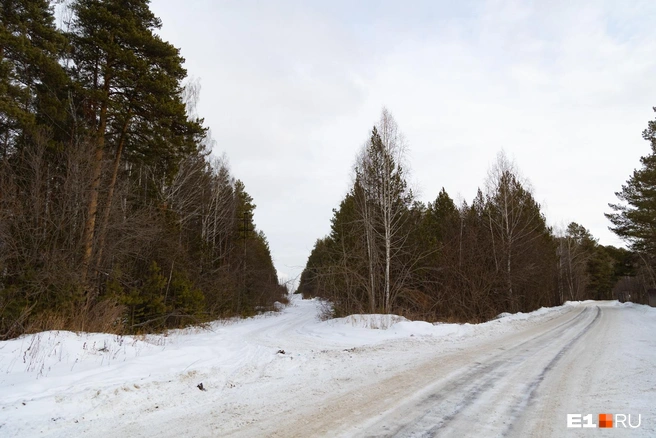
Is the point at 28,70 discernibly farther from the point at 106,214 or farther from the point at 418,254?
the point at 418,254

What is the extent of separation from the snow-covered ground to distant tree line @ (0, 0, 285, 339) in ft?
9.94

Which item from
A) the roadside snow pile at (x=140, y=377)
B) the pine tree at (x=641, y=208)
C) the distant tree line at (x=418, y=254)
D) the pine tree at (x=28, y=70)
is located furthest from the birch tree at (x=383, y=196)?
the pine tree at (x=641, y=208)

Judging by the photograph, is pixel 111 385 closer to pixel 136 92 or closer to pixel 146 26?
pixel 136 92

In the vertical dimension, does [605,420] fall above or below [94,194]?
below

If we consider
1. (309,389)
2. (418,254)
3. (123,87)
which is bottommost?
(309,389)

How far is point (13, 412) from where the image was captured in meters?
4.49

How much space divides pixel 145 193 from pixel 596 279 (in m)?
80.6

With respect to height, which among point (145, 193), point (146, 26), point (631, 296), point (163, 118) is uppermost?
point (146, 26)

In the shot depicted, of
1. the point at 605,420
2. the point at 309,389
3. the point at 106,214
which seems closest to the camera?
the point at 605,420

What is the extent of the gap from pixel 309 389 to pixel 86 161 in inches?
447

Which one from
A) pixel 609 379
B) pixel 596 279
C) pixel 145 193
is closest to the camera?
pixel 609 379

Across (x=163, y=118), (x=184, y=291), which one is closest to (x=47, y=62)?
(x=163, y=118)

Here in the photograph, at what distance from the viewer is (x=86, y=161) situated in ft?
40.8

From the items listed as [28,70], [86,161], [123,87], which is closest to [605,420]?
[86,161]
